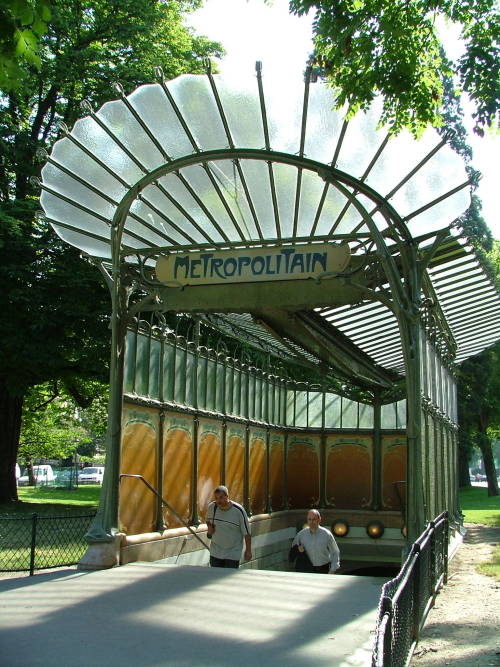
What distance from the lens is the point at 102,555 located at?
982 cm

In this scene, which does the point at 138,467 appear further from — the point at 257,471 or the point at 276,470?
the point at 276,470

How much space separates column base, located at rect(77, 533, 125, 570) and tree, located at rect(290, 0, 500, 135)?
6.04m

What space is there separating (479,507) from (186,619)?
28.9 m

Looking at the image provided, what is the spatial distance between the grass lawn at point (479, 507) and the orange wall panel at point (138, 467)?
16237 millimetres

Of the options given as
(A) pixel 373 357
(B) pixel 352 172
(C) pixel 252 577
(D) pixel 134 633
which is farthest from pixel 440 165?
(A) pixel 373 357

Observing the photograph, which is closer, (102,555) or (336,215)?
(102,555)

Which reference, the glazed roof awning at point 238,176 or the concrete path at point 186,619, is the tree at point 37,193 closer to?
the glazed roof awning at point 238,176

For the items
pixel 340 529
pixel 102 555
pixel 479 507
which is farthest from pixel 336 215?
pixel 479 507

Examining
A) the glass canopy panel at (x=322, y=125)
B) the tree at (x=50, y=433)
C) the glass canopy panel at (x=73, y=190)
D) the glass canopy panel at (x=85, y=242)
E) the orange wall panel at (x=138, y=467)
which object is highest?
the glass canopy panel at (x=322, y=125)

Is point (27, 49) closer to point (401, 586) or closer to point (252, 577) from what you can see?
point (401, 586)

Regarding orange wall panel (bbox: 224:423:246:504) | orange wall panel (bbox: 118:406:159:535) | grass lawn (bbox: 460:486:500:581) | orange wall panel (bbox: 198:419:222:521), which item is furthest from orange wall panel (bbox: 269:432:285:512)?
orange wall panel (bbox: 118:406:159:535)

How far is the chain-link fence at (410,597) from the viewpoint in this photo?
439 cm

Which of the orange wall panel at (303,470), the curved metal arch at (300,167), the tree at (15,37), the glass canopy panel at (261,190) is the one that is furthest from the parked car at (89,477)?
the tree at (15,37)

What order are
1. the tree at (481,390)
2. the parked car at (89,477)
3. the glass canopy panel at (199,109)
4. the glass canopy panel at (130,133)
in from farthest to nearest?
the parked car at (89,477) → the tree at (481,390) → the glass canopy panel at (130,133) → the glass canopy panel at (199,109)
